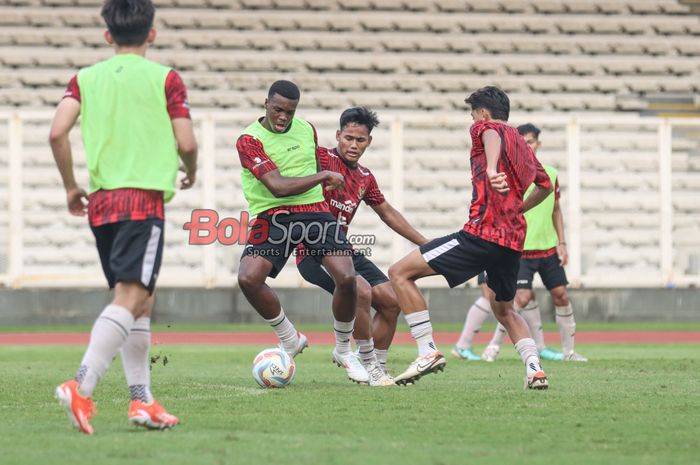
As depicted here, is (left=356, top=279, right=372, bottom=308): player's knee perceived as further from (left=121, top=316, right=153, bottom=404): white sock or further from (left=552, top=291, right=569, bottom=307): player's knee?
(left=552, top=291, right=569, bottom=307): player's knee

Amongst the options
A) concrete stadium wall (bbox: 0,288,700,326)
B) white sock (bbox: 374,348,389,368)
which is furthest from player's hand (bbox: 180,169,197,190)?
concrete stadium wall (bbox: 0,288,700,326)

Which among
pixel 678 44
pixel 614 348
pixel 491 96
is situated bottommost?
pixel 614 348

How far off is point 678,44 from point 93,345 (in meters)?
19.9

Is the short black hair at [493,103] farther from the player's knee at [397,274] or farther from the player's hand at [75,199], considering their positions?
the player's hand at [75,199]

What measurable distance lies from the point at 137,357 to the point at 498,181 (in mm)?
2775

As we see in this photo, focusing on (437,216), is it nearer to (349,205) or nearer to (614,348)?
(614,348)

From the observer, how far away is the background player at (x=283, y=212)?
900 cm

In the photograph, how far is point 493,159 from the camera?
8.31 metres

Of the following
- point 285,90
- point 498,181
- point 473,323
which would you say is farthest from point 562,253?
point 498,181

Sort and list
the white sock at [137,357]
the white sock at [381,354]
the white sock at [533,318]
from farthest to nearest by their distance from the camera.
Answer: the white sock at [533,318] < the white sock at [381,354] < the white sock at [137,357]

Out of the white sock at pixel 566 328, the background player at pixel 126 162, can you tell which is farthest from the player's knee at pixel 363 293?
the white sock at pixel 566 328

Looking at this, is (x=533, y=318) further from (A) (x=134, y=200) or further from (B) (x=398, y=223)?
(A) (x=134, y=200)

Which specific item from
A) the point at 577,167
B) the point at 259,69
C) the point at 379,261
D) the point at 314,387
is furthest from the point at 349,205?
the point at 259,69

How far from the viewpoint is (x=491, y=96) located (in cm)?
870
